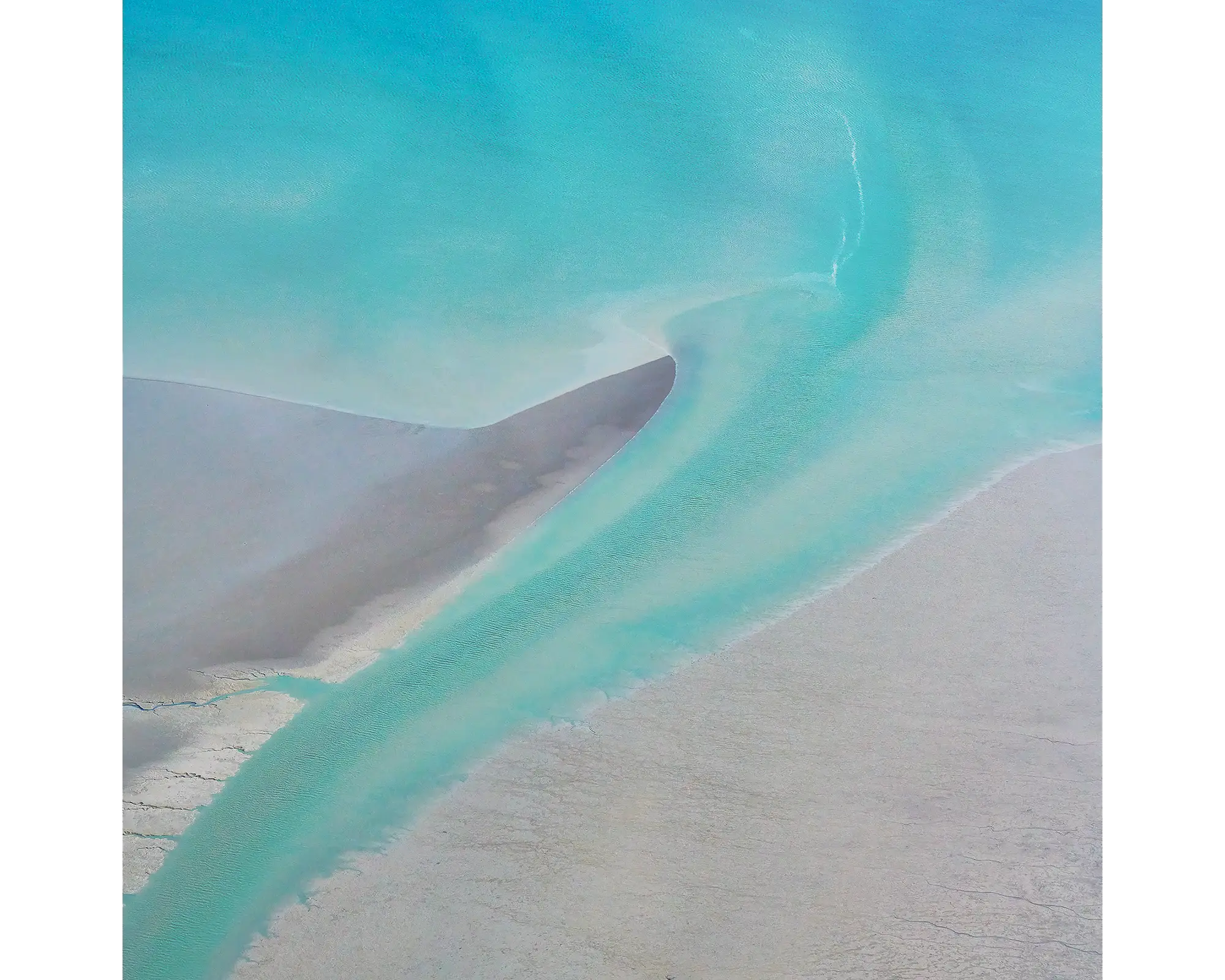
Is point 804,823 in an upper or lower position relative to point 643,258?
lower

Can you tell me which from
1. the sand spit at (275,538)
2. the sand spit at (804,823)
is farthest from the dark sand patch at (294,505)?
the sand spit at (804,823)

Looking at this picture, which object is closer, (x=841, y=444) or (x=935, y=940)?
(x=935, y=940)

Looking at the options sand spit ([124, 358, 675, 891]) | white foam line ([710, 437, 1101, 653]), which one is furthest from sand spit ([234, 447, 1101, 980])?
sand spit ([124, 358, 675, 891])

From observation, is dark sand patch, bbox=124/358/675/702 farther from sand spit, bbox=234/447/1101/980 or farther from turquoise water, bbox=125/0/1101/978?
sand spit, bbox=234/447/1101/980

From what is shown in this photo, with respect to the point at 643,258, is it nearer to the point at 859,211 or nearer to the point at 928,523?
the point at 859,211

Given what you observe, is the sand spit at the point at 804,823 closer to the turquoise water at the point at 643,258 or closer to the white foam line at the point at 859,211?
the turquoise water at the point at 643,258

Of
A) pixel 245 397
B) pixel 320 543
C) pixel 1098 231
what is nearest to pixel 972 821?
pixel 1098 231

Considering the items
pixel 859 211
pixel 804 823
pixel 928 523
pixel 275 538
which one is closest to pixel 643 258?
pixel 859 211
